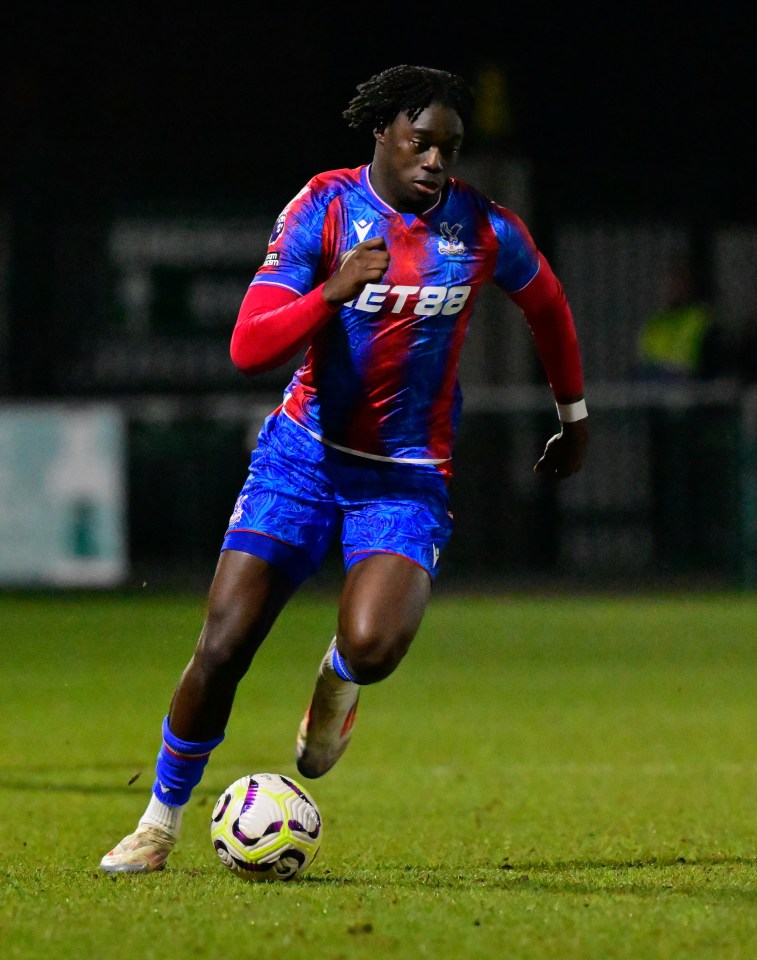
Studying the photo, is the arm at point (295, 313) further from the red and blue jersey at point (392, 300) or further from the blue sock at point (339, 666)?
the blue sock at point (339, 666)

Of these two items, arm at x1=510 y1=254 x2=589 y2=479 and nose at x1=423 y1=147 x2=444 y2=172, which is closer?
nose at x1=423 y1=147 x2=444 y2=172

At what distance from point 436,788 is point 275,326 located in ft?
9.77

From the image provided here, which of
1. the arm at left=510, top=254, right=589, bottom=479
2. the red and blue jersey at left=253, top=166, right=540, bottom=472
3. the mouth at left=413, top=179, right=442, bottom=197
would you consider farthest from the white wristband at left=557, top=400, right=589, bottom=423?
the mouth at left=413, top=179, right=442, bottom=197

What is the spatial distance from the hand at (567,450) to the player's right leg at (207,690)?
111cm

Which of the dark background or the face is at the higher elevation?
the dark background

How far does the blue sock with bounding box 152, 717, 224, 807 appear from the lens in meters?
5.85

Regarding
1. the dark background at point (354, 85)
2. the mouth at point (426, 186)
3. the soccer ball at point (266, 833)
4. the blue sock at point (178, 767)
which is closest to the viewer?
the soccer ball at point (266, 833)

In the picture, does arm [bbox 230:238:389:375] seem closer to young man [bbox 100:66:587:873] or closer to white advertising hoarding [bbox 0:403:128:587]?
young man [bbox 100:66:587:873]

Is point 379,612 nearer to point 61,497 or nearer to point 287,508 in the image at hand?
point 287,508

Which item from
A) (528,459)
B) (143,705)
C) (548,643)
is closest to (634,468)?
(528,459)

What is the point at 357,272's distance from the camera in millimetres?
5363

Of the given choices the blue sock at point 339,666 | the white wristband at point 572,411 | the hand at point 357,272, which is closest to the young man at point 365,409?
the hand at point 357,272

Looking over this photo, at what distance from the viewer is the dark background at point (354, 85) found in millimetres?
19578

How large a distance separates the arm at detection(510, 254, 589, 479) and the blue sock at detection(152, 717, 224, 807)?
1498 millimetres
